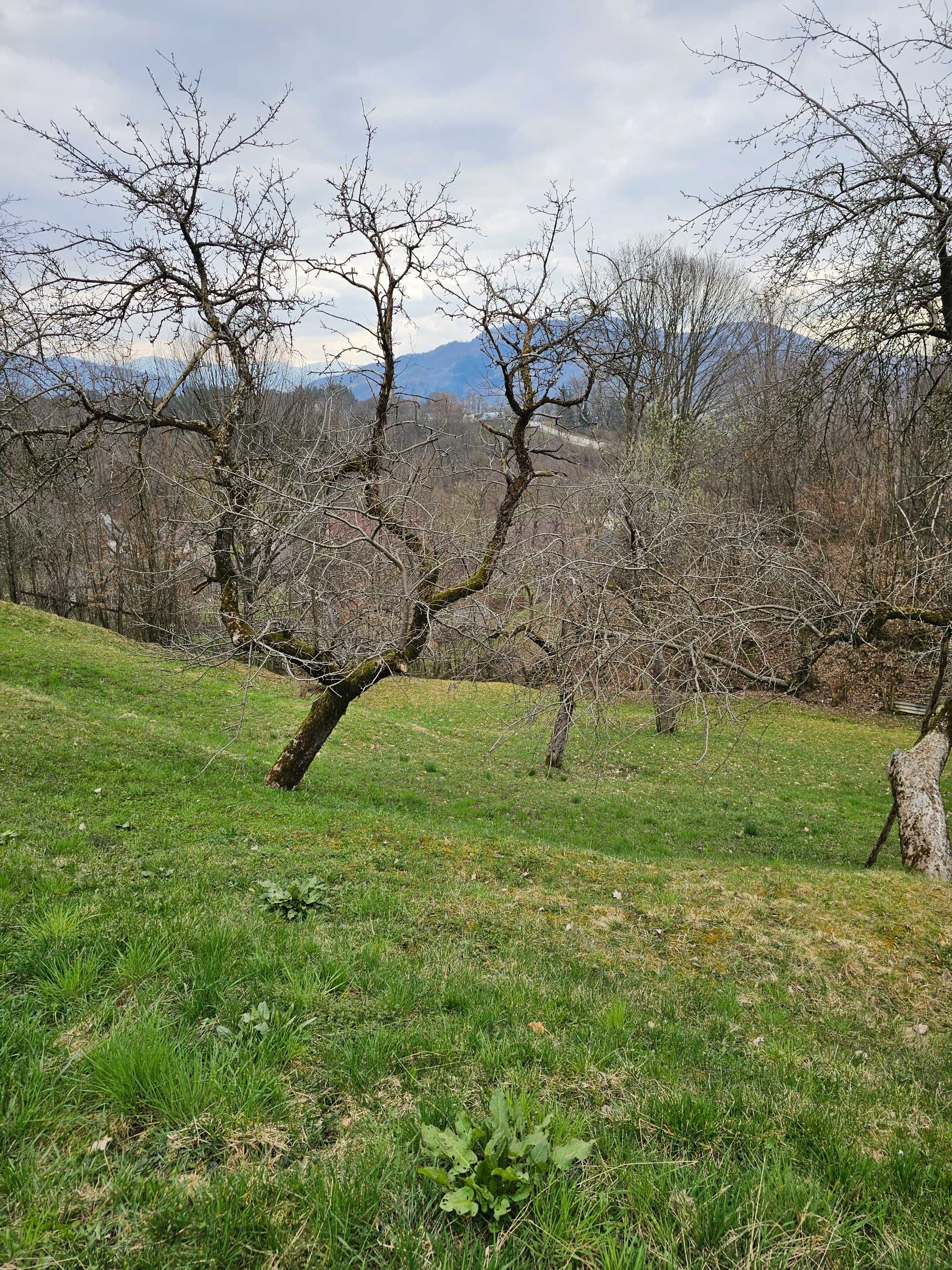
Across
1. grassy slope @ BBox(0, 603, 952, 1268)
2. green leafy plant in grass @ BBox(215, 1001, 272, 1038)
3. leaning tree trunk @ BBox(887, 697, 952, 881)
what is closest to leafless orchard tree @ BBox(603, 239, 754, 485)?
leaning tree trunk @ BBox(887, 697, 952, 881)

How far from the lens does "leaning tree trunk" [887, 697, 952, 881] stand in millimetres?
7816

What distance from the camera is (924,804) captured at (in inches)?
321

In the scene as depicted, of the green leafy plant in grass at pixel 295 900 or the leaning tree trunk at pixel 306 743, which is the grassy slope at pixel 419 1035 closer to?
the green leafy plant in grass at pixel 295 900

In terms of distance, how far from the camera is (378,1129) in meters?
2.24

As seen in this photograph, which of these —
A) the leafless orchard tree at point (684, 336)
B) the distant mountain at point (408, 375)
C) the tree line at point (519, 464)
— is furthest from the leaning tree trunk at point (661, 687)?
the leafless orchard tree at point (684, 336)

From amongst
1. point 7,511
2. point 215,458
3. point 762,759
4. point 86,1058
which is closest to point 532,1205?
point 86,1058

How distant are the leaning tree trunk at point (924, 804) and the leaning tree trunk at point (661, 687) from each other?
2.96m

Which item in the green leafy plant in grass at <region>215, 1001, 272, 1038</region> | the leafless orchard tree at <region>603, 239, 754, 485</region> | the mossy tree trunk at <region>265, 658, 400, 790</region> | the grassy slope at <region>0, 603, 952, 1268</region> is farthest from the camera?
the leafless orchard tree at <region>603, 239, 754, 485</region>

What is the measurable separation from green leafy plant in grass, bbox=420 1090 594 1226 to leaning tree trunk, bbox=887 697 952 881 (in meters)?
7.76

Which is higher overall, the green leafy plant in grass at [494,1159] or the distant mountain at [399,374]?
the distant mountain at [399,374]

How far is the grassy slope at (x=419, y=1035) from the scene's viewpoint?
185 centimetres

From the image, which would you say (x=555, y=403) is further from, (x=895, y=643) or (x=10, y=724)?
(x=895, y=643)

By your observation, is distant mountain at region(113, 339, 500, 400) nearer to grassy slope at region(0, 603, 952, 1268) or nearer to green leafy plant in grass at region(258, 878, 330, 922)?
grassy slope at region(0, 603, 952, 1268)

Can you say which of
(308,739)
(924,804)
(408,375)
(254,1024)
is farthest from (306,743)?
(924,804)
